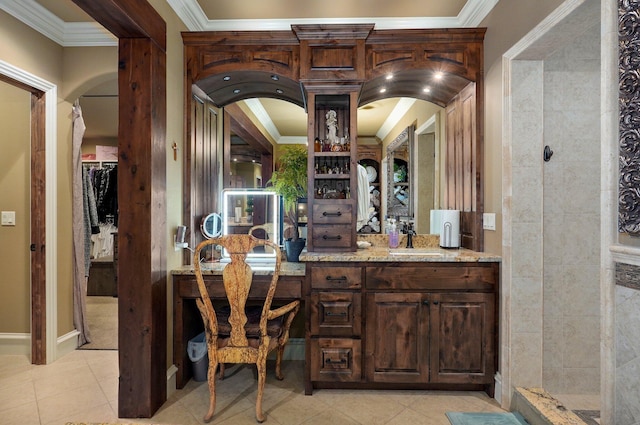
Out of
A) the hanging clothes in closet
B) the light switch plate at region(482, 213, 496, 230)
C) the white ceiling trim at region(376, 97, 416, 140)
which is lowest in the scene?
the light switch plate at region(482, 213, 496, 230)

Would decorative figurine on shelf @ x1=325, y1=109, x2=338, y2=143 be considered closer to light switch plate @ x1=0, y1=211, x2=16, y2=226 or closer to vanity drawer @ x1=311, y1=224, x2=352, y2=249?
vanity drawer @ x1=311, y1=224, x2=352, y2=249

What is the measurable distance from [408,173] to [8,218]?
355cm

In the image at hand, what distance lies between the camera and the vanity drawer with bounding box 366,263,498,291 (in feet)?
7.91

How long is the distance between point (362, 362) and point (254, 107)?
3.04 meters

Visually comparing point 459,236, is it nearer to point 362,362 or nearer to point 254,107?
point 362,362

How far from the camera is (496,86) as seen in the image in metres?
2.46

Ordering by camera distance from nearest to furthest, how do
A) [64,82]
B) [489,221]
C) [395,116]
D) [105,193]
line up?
1. [489,221]
2. [64,82]
3. [395,116]
4. [105,193]

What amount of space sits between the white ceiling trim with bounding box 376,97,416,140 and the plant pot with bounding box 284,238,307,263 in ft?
4.36

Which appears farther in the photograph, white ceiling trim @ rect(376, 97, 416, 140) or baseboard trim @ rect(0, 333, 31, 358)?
white ceiling trim @ rect(376, 97, 416, 140)

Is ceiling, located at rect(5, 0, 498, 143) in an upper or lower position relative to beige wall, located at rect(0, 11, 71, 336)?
upper

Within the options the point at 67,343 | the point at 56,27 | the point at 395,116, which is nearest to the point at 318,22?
the point at 395,116

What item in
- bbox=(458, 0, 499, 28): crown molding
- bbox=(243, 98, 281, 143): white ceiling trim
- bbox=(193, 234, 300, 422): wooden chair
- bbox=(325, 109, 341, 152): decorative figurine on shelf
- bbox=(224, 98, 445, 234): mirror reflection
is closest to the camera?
bbox=(193, 234, 300, 422): wooden chair

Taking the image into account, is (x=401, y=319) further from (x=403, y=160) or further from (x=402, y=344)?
(x=403, y=160)

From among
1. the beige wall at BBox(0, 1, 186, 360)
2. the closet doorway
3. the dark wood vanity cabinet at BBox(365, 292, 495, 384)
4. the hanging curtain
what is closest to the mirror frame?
the dark wood vanity cabinet at BBox(365, 292, 495, 384)
